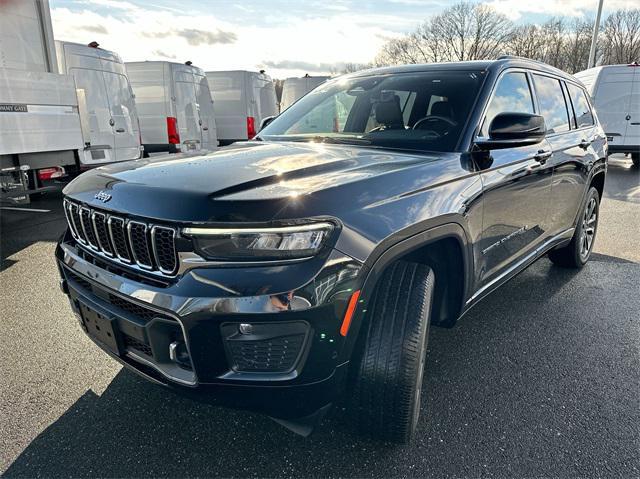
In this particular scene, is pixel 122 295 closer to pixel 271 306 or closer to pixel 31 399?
pixel 271 306

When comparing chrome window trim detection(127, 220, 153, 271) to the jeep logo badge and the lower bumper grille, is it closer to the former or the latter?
the jeep logo badge

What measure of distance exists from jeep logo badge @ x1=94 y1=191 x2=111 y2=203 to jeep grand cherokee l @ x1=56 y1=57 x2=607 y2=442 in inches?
0.5

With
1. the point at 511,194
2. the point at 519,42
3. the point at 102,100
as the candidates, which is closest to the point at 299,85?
the point at 102,100

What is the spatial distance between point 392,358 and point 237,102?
1141 centimetres

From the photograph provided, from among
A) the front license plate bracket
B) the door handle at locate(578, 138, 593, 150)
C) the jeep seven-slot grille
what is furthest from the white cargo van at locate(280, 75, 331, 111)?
the front license plate bracket

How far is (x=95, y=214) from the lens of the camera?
2.07 metres

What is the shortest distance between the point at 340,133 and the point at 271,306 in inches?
68.1

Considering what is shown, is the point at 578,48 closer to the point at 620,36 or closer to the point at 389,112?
the point at 620,36

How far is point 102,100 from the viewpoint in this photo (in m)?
7.97

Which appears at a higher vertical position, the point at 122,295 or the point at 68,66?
the point at 68,66

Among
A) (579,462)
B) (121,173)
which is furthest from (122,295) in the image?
(579,462)

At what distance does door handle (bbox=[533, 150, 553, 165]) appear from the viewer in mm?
3168

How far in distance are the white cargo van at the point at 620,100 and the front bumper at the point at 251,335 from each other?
12.7 meters

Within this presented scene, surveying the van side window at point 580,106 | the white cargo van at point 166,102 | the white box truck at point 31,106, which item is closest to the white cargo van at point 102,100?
the white box truck at point 31,106
